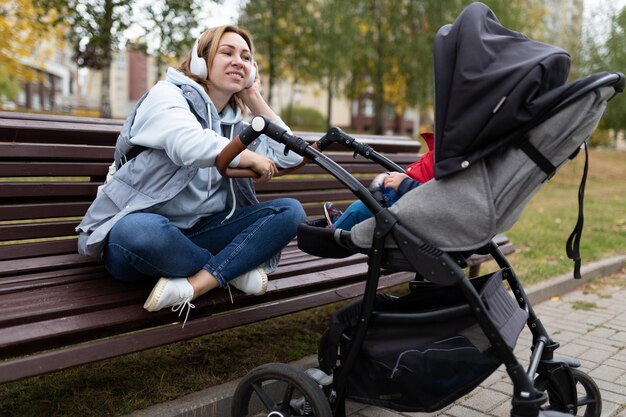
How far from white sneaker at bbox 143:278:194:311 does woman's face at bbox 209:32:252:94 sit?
950 mm

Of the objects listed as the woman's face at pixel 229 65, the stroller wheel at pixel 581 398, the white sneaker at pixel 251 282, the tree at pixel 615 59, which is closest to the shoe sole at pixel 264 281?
the white sneaker at pixel 251 282

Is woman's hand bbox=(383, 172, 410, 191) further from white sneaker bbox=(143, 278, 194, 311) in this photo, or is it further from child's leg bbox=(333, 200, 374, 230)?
white sneaker bbox=(143, 278, 194, 311)

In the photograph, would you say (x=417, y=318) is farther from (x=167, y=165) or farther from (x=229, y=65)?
(x=229, y=65)

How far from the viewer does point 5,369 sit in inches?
88.2

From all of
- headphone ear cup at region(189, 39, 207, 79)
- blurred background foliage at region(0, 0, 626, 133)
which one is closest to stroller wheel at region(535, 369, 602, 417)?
headphone ear cup at region(189, 39, 207, 79)

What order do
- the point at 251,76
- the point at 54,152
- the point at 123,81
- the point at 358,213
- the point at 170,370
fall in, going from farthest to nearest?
the point at 123,81
the point at 170,370
the point at 251,76
the point at 54,152
the point at 358,213

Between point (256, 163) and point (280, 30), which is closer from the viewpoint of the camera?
point (256, 163)

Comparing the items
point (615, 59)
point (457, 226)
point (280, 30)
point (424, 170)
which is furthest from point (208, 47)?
point (615, 59)

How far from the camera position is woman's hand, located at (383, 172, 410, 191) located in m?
2.64

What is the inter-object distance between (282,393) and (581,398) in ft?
4.21

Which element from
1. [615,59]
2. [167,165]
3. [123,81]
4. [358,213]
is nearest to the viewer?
[358,213]

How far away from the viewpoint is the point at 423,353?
7.89 feet

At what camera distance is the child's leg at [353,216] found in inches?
107

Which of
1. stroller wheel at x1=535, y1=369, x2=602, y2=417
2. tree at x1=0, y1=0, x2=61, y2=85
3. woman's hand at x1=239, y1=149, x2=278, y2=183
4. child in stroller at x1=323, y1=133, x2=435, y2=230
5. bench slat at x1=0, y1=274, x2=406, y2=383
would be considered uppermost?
tree at x1=0, y1=0, x2=61, y2=85
